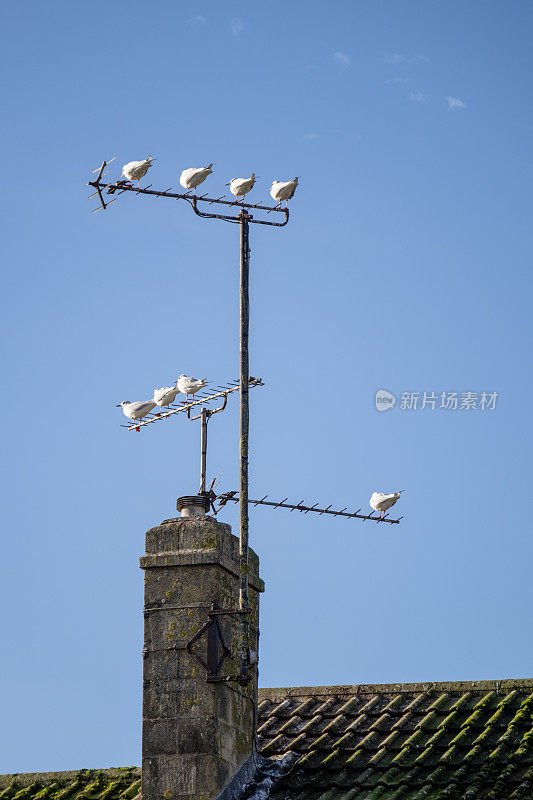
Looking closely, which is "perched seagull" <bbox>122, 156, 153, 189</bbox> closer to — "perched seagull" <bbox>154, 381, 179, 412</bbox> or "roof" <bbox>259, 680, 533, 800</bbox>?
"perched seagull" <bbox>154, 381, 179, 412</bbox>

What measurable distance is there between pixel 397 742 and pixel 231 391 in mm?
3585

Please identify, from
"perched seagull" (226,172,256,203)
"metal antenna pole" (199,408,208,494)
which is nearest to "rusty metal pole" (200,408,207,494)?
"metal antenna pole" (199,408,208,494)

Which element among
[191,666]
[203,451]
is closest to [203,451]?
[203,451]

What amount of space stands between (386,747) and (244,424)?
125 inches

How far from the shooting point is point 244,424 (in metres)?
12.2

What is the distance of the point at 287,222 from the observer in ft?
42.2

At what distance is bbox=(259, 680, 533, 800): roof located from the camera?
11.4 metres

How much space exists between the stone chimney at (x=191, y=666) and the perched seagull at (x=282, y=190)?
10.3 feet

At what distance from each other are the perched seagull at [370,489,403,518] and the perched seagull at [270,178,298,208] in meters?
3.00

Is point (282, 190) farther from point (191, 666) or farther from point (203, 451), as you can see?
point (191, 666)

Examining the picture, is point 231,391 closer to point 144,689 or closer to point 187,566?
point 187,566

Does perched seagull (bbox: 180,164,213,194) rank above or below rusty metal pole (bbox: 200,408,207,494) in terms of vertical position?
above

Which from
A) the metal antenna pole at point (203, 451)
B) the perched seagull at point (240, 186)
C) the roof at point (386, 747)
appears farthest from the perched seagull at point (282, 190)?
the roof at point (386, 747)

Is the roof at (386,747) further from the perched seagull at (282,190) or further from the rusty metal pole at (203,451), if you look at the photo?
the perched seagull at (282,190)
